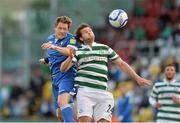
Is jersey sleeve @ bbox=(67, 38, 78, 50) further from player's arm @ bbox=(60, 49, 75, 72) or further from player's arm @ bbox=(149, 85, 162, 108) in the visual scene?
player's arm @ bbox=(149, 85, 162, 108)

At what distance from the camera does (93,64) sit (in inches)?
484

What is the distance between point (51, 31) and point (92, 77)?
1512cm

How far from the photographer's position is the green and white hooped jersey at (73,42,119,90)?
40.3ft

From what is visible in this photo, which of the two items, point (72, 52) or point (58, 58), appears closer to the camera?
point (72, 52)

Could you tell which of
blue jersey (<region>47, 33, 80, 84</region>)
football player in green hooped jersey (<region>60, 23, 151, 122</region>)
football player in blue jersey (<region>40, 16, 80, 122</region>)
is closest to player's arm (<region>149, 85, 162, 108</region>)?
football player in blue jersey (<region>40, 16, 80, 122</region>)

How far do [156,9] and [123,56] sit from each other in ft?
8.47

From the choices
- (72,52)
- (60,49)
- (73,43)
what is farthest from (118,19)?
(60,49)

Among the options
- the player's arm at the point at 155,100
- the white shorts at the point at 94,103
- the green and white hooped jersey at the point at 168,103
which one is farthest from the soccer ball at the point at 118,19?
the player's arm at the point at 155,100

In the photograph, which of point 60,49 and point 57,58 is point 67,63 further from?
point 57,58

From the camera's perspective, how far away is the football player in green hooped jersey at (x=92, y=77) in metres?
12.3

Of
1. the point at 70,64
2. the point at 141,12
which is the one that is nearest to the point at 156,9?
the point at 141,12

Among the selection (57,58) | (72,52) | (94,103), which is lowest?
(94,103)

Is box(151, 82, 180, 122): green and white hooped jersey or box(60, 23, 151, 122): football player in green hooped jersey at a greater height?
box(60, 23, 151, 122): football player in green hooped jersey

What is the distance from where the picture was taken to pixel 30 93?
89.0 feet
